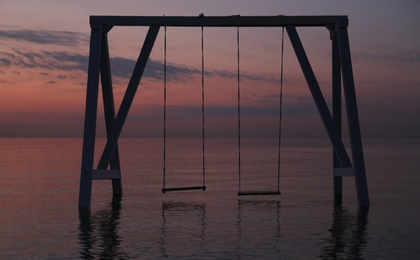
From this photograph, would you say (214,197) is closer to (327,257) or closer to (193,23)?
(193,23)

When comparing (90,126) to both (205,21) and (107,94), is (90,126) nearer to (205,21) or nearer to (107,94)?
(107,94)

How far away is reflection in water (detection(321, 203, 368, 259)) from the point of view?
1121 cm

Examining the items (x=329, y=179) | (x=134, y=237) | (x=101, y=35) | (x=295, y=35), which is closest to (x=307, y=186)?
(x=329, y=179)

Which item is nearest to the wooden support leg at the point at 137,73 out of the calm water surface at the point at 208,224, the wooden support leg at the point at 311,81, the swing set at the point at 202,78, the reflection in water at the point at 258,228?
the swing set at the point at 202,78

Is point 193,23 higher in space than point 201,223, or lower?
higher

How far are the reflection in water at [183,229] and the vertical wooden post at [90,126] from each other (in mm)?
1847

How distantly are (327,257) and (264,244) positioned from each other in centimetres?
153

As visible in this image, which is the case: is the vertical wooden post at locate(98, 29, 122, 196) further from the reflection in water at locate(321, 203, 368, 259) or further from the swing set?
the reflection in water at locate(321, 203, 368, 259)

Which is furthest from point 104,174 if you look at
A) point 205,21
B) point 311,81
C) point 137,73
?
point 311,81

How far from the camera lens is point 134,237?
12859 millimetres

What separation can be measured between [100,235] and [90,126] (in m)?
3.78

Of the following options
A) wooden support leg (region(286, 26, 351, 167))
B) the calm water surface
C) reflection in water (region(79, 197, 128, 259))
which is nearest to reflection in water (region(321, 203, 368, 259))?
the calm water surface

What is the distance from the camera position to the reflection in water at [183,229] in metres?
11.4

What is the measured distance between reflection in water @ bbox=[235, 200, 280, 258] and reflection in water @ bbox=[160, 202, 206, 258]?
70 cm
